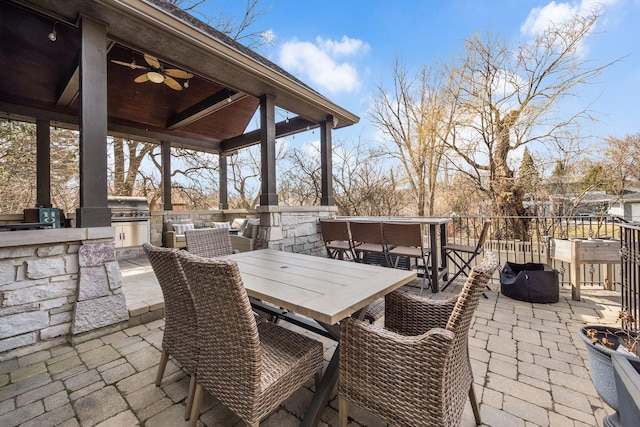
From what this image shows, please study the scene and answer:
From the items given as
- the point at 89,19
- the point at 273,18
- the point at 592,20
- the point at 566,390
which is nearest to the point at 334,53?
the point at 273,18

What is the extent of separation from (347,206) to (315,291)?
7.36m

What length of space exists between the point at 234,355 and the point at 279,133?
5.13 m

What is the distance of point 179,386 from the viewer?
66.2 inches

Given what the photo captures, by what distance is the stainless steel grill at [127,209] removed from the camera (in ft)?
17.5

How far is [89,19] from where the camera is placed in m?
2.29

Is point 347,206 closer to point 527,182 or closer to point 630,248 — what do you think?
point 527,182

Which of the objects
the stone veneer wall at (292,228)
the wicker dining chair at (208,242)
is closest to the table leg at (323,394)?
the wicker dining chair at (208,242)

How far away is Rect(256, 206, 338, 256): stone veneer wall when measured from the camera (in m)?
3.91

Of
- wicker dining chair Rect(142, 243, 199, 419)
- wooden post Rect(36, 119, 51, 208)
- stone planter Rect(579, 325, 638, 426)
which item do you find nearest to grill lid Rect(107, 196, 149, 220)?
wooden post Rect(36, 119, 51, 208)

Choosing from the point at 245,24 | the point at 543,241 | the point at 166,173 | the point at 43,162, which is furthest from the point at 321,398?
the point at 245,24

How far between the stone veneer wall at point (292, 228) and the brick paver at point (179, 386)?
71.3 inches

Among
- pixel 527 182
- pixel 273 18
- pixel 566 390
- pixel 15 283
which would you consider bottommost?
pixel 566 390

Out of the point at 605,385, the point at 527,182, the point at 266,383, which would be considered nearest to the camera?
the point at 266,383

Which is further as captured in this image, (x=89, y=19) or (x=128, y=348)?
(x=89, y=19)
